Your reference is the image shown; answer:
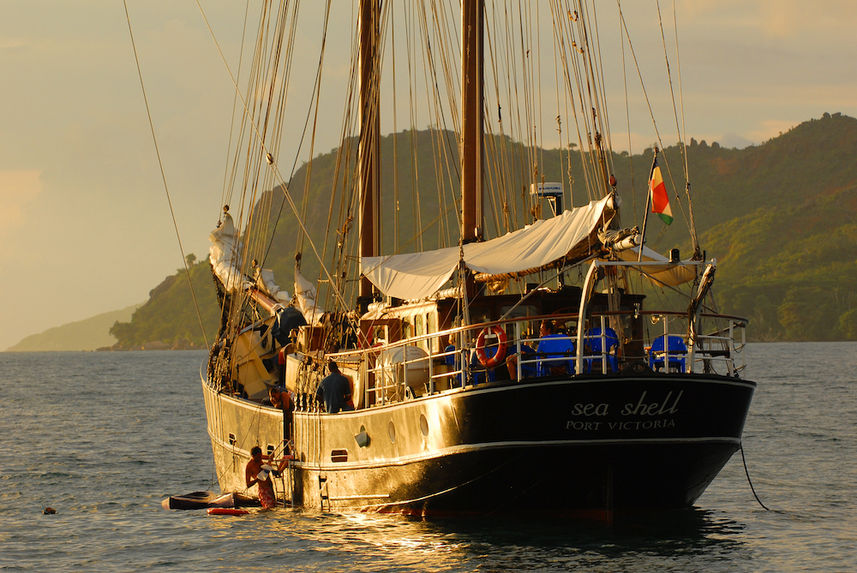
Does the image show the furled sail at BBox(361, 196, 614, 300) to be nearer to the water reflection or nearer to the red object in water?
the water reflection

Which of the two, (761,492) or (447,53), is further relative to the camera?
(447,53)

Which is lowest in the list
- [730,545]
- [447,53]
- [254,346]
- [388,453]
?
[730,545]

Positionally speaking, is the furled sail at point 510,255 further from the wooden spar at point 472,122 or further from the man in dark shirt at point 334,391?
the man in dark shirt at point 334,391

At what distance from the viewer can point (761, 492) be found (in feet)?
102

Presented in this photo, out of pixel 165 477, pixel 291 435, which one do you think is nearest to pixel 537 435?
pixel 291 435

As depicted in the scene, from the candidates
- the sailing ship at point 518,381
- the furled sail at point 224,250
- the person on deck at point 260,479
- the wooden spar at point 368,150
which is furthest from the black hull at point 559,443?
the furled sail at point 224,250

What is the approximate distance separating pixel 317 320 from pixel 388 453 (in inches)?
358

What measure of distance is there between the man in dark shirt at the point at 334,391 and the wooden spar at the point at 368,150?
7.68m

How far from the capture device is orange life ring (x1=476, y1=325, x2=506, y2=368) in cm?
2136

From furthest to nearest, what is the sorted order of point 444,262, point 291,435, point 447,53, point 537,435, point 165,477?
point 165,477, point 447,53, point 291,435, point 444,262, point 537,435

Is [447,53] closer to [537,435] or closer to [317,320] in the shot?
[317,320]

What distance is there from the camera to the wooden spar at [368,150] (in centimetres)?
3253

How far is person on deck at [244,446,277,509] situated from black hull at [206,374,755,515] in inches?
164

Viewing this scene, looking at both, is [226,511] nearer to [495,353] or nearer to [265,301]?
[495,353]
